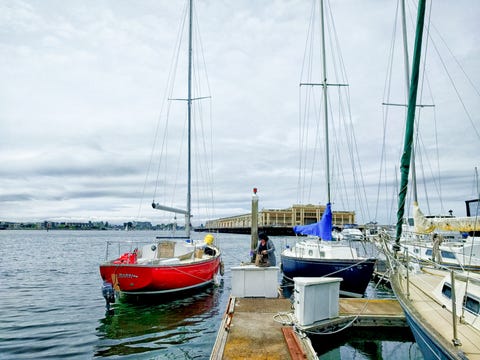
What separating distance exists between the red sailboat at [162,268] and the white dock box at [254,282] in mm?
4276

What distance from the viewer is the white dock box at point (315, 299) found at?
29.0 feet

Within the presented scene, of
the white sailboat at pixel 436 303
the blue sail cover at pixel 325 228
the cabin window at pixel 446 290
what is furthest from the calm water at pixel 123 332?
the blue sail cover at pixel 325 228

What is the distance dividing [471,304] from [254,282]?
688 cm

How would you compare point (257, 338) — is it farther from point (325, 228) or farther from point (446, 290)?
point (325, 228)

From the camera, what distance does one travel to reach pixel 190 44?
2578cm

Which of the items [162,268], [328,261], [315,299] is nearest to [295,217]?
[328,261]

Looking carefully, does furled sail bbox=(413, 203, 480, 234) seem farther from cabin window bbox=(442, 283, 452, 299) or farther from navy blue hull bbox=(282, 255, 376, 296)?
navy blue hull bbox=(282, 255, 376, 296)

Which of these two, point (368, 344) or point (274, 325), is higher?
point (274, 325)

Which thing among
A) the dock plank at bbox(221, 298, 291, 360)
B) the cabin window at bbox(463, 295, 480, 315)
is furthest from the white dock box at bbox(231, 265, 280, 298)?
the cabin window at bbox(463, 295, 480, 315)

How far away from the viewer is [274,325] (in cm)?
862

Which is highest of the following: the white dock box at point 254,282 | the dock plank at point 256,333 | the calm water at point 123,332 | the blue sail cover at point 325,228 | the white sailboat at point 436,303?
the blue sail cover at point 325,228

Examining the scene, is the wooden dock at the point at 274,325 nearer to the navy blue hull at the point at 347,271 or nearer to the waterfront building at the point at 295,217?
the navy blue hull at the point at 347,271

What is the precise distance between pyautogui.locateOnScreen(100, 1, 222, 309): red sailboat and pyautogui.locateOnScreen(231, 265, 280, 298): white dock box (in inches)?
168

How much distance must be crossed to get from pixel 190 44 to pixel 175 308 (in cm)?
1993
